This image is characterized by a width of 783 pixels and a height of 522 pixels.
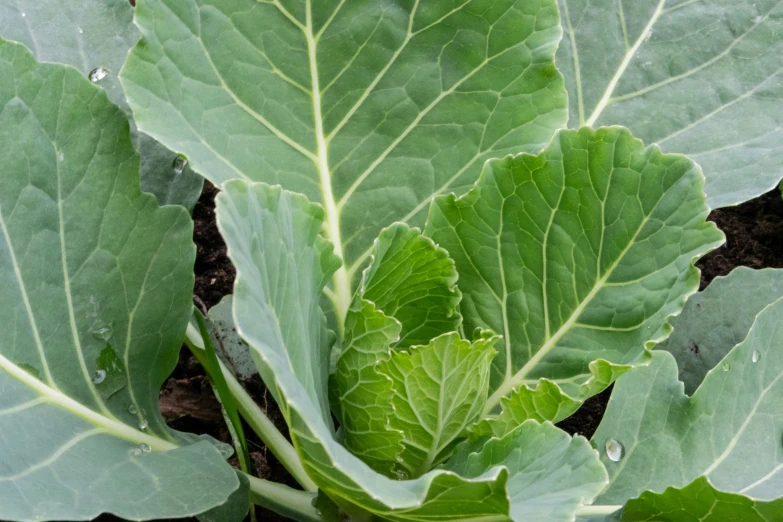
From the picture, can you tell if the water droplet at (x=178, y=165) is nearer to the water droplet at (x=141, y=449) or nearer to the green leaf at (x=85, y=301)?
the green leaf at (x=85, y=301)

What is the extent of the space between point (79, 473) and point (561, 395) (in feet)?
1.92

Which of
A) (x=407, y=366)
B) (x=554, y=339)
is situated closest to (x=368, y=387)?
(x=407, y=366)

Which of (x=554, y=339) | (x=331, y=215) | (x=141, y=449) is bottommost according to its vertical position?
(x=141, y=449)

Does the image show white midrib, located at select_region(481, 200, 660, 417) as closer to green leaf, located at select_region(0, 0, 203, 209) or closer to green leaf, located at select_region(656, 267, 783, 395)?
green leaf, located at select_region(656, 267, 783, 395)

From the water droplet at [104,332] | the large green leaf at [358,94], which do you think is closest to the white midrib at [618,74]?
the large green leaf at [358,94]

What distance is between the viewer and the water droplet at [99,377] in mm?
1001

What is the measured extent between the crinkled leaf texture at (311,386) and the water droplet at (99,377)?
26 centimetres

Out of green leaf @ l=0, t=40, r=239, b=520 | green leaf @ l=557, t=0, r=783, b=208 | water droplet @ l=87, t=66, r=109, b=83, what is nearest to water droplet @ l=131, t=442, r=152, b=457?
green leaf @ l=0, t=40, r=239, b=520

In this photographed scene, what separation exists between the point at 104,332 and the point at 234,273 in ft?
1.86

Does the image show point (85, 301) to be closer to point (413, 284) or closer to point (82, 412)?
point (82, 412)

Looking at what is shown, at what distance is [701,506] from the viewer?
869 millimetres

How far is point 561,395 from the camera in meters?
0.89

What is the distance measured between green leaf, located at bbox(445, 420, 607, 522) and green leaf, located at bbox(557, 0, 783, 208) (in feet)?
1.86

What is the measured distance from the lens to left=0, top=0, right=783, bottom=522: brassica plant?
86 cm
